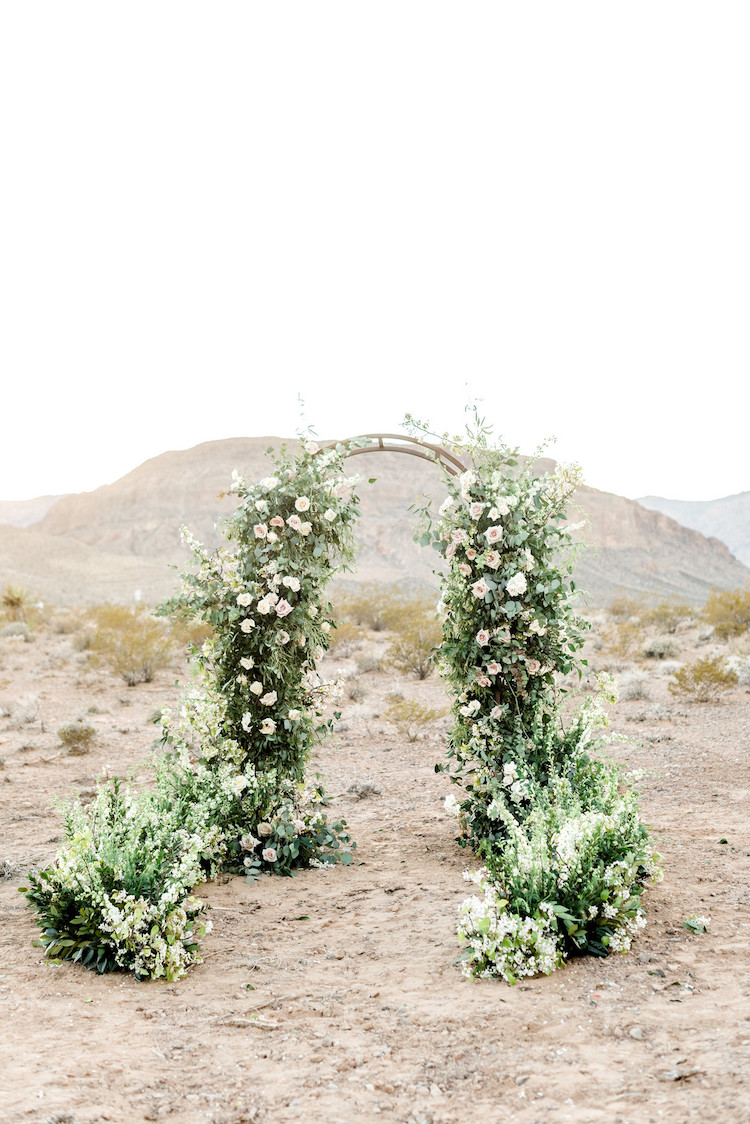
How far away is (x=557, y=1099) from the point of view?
2672mm

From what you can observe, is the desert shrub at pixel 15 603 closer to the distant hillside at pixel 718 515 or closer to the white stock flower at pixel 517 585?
the white stock flower at pixel 517 585

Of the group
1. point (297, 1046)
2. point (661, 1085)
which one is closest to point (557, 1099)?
point (661, 1085)

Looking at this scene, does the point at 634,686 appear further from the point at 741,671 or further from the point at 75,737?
the point at 75,737

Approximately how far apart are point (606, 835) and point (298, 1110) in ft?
7.07

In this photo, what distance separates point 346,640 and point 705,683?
32.1 feet

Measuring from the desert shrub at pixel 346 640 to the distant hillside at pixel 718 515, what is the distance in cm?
10302

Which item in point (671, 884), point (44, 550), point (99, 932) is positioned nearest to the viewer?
point (99, 932)

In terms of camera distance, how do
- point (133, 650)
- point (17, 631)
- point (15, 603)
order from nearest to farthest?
point (133, 650) < point (17, 631) < point (15, 603)

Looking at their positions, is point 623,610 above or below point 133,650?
below

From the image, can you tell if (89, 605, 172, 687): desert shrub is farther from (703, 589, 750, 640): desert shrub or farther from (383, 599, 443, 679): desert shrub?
(703, 589, 750, 640): desert shrub

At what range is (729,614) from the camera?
1983 cm

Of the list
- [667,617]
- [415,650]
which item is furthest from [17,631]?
[667,617]

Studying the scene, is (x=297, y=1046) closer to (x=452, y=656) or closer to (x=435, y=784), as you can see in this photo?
(x=452, y=656)

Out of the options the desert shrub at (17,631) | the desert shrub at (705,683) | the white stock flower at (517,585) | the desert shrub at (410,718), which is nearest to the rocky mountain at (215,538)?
the desert shrub at (17,631)
